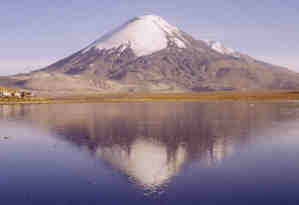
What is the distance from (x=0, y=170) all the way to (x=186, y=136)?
2265cm

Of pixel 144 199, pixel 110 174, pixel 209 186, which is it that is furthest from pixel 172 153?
pixel 144 199

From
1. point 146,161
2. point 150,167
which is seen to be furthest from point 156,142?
point 150,167

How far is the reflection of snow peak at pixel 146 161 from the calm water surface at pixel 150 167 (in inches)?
2.6

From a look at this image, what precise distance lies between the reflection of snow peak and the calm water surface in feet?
0.21

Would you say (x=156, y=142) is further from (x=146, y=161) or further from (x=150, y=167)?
(x=150, y=167)

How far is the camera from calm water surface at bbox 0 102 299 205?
2261 centimetres

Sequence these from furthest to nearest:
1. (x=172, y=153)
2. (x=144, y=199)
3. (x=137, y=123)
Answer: (x=137, y=123) → (x=172, y=153) → (x=144, y=199)

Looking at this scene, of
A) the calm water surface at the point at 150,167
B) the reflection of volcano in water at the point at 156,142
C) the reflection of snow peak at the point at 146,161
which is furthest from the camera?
the reflection of volcano in water at the point at 156,142

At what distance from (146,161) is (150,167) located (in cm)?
240

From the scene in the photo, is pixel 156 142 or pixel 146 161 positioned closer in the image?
pixel 146 161

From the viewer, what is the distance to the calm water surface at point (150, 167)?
22.6 metres

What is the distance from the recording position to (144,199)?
2188 cm

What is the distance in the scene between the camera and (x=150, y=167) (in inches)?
1177

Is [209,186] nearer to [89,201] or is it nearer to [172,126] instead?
[89,201]
